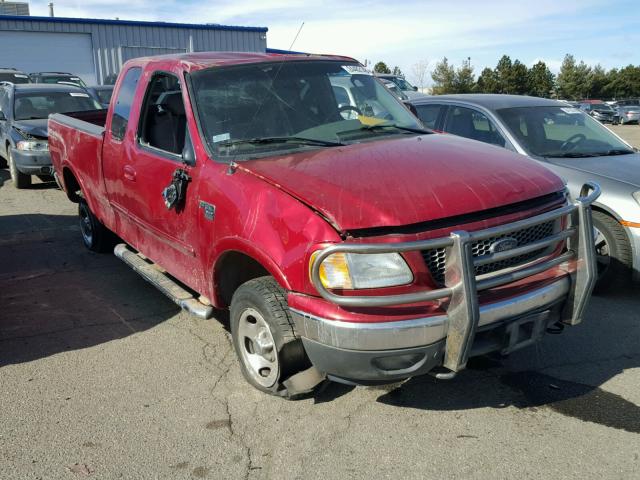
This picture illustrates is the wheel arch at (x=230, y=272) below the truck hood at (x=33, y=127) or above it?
above

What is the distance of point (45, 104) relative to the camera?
1125 cm

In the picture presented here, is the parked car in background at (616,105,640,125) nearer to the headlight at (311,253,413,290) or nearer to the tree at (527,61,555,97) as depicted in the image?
the tree at (527,61,555,97)

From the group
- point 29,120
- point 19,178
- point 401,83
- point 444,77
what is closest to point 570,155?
point 19,178

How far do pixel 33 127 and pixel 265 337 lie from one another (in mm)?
8474

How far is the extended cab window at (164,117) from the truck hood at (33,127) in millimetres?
6293

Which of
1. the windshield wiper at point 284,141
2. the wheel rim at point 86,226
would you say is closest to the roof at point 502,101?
the windshield wiper at point 284,141

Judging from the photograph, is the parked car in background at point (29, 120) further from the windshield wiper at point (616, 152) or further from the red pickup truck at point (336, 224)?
the windshield wiper at point (616, 152)

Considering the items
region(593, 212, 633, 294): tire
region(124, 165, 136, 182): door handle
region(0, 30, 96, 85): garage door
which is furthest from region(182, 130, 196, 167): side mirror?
region(0, 30, 96, 85): garage door

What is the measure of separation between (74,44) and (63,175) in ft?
85.4

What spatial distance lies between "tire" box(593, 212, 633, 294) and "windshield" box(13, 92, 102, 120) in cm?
893

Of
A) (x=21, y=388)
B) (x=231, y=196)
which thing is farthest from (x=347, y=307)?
(x=21, y=388)

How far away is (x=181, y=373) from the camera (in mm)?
4055

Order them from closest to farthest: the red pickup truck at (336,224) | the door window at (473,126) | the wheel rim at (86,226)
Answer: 1. the red pickup truck at (336,224)
2. the door window at (473,126)
3. the wheel rim at (86,226)

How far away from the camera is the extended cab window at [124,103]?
16.3ft
